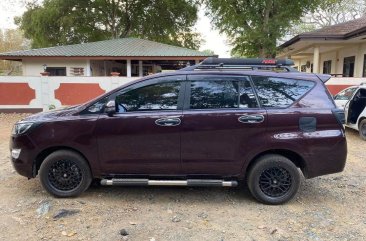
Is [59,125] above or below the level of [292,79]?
below

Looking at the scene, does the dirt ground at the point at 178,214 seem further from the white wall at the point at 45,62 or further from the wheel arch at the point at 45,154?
the white wall at the point at 45,62

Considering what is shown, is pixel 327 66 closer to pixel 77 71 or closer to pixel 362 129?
pixel 362 129

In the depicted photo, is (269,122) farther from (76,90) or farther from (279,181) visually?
(76,90)

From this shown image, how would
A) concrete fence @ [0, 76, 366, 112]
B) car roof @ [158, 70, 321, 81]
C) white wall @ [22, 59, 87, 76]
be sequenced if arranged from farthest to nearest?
white wall @ [22, 59, 87, 76], concrete fence @ [0, 76, 366, 112], car roof @ [158, 70, 321, 81]

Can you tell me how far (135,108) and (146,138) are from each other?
0.44m

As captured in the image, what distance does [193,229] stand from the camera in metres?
3.71

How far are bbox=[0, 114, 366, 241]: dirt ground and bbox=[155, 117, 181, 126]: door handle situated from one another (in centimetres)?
108

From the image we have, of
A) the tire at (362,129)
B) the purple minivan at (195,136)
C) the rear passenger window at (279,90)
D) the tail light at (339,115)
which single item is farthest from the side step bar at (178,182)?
the tire at (362,129)

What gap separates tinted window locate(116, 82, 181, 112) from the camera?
439 centimetres

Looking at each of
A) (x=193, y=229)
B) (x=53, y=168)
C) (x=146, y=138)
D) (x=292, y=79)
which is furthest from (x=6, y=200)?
(x=292, y=79)

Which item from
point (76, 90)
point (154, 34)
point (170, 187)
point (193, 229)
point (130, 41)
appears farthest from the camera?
point (154, 34)

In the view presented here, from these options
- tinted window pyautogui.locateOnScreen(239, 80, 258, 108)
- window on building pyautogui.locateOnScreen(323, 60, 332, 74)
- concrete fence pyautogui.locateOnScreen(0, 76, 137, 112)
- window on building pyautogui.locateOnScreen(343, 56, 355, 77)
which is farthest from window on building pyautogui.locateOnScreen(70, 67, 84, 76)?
tinted window pyautogui.locateOnScreen(239, 80, 258, 108)

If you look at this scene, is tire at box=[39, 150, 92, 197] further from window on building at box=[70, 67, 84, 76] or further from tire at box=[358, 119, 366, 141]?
window on building at box=[70, 67, 84, 76]

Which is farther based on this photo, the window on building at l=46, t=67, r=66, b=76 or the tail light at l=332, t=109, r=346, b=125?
the window on building at l=46, t=67, r=66, b=76
